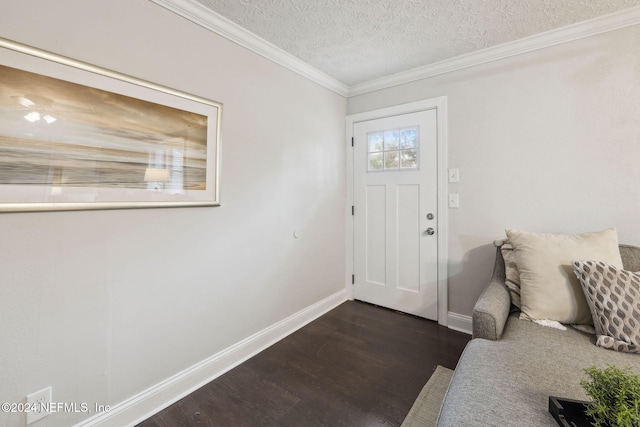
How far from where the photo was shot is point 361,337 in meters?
2.28

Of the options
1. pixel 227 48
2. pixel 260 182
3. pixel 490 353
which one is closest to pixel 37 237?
pixel 260 182

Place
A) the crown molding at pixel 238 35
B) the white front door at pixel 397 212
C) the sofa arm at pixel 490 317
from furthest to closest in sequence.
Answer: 1. the white front door at pixel 397 212
2. the crown molding at pixel 238 35
3. the sofa arm at pixel 490 317

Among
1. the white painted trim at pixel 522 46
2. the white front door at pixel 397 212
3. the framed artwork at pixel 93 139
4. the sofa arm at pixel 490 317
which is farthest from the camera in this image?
the white front door at pixel 397 212

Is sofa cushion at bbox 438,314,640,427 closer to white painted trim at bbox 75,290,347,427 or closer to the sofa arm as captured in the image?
the sofa arm

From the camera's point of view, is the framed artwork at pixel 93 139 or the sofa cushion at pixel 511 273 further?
the sofa cushion at pixel 511 273

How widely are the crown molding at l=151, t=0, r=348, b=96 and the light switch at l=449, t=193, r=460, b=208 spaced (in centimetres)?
162

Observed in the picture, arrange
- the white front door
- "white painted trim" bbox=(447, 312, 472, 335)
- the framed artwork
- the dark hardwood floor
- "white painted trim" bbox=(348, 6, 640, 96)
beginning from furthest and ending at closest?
the white front door → "white painted trim" bbox=(447, 312, 472, 335) → "white painted trim" bbox=(348, 6, 640, 96) → the dark hardwood floor → the framed artwork

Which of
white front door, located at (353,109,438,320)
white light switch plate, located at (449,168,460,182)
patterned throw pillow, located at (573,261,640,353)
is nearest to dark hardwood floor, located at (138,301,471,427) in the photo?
white front door, located at (353,109,438,320)

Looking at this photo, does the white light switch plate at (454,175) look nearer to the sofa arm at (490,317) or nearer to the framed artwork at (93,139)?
the sofa arm at (490,317)

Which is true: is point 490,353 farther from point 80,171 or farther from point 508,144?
point 80,171

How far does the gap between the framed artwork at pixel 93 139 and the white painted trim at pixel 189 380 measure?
1030 millimetres

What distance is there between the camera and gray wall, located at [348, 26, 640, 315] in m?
1.78

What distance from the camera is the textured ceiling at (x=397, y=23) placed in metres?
1.66

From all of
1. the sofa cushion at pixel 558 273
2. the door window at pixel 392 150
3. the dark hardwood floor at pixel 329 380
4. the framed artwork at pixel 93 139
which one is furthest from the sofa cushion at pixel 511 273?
the framed artwork at pixel 93 139
